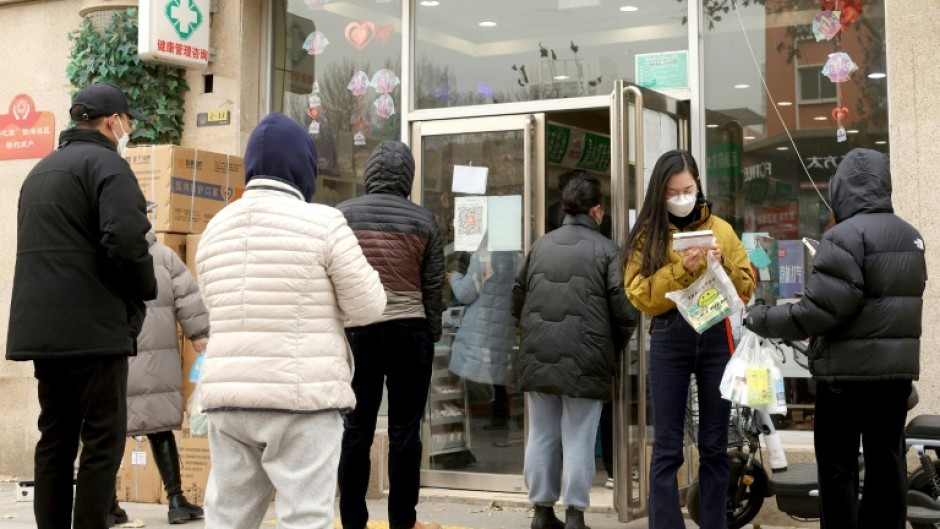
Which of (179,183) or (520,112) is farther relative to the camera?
(520,112)

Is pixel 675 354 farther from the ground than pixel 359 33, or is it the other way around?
pixel 359 33

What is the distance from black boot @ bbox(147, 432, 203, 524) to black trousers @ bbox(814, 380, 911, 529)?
382 cm

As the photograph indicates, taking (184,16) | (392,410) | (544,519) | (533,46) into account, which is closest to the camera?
(392,410)

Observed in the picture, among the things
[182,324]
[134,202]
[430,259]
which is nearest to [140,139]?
[182,324]

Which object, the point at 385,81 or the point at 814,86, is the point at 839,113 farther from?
the point at 385,81

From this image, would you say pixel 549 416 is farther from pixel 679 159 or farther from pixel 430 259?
pixel 679 159

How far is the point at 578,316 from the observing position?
656cm

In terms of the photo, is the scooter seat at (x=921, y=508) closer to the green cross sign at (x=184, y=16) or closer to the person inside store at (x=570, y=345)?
the person inside store at (x=570, y=345)

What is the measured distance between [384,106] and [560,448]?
9.86 feet

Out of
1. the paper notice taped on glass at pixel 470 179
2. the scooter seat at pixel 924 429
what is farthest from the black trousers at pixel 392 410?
the scooter seat at pixel 924 429

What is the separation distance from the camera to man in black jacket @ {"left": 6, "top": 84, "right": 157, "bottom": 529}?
4.81 meters

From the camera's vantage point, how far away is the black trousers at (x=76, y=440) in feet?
15.8

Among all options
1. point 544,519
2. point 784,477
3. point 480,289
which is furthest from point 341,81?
point 784,477

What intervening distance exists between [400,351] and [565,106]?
249cm
